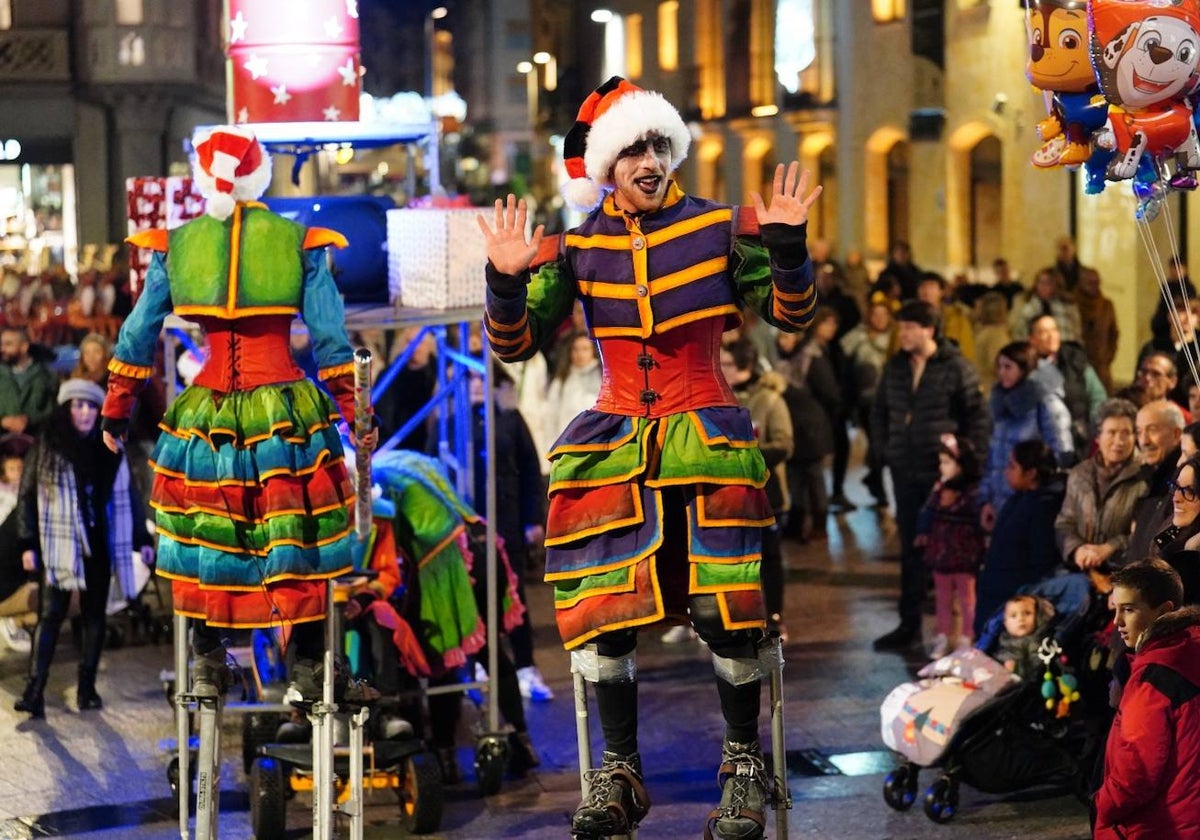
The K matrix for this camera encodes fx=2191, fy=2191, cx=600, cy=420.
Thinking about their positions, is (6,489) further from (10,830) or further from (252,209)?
(252,209)

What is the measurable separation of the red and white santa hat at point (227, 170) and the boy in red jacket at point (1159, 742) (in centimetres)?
323

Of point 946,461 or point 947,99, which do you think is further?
point 947,99

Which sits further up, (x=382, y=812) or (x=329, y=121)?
(x=329, y=121)

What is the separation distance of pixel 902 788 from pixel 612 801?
9.21 feet

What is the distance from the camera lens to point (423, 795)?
8055 mm

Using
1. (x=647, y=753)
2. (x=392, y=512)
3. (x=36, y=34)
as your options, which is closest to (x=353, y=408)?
(x=392, y=512)

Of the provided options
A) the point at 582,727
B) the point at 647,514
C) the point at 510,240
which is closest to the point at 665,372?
the point at 647,514

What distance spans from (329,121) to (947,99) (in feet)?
64.9

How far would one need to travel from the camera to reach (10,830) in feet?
27.2

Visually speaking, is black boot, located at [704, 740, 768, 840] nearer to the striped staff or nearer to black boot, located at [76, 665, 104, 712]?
the striped staff

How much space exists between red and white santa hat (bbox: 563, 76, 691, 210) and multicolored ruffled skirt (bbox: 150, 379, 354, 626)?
1.50 meters

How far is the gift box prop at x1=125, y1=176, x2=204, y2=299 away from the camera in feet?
29.0

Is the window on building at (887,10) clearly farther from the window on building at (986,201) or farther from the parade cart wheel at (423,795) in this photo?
the parade cart wheel at (423,795)

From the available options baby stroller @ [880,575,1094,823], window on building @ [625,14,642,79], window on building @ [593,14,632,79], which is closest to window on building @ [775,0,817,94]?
window on building @ [625,14,642,79]
